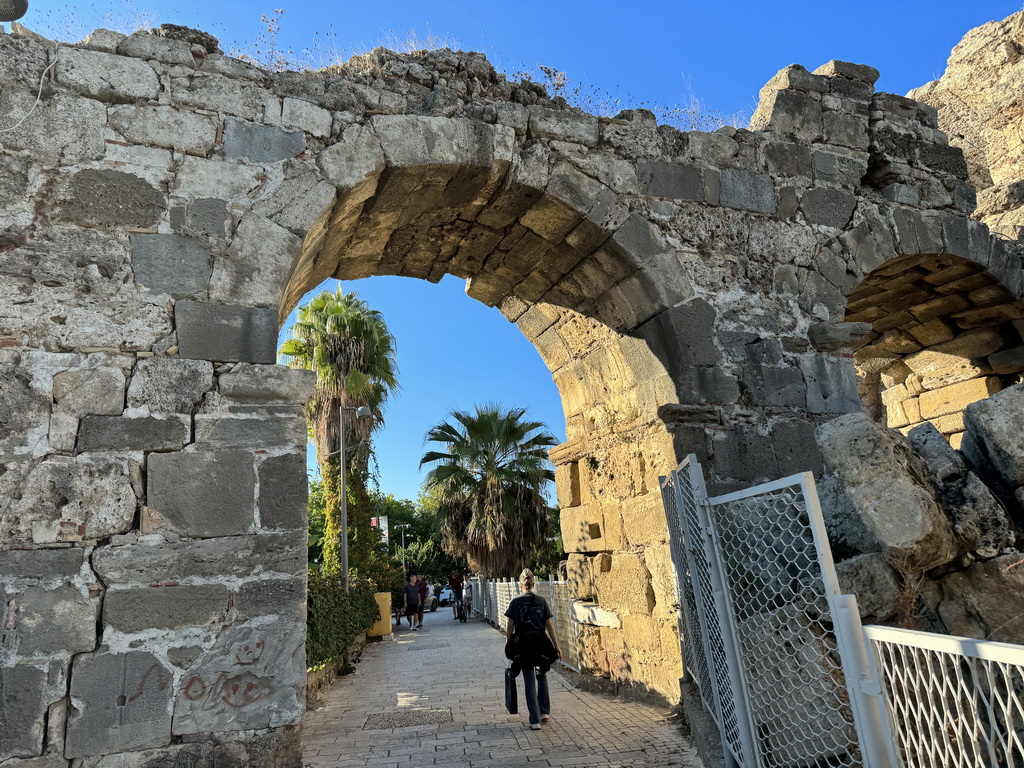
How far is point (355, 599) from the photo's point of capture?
35.5 feet

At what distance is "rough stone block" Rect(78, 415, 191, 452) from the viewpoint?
3.68m

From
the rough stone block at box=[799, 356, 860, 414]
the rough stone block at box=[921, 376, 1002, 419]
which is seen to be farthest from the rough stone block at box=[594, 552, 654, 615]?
the rough stone block at box=[921, 376, 1002, 419]

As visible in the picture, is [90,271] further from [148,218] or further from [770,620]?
[770,620]

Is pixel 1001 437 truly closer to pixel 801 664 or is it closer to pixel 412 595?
pixel 801 664

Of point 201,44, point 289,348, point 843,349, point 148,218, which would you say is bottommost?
point 843,349

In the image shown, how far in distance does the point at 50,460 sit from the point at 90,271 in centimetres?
101

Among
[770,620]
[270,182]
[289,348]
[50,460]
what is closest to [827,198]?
[770,620]

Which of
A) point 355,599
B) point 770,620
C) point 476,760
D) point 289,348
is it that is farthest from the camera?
point 289,348

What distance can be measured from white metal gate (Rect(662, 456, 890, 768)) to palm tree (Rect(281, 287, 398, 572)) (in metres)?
9.05

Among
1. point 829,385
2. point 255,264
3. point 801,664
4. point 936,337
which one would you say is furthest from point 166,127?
point 936,337

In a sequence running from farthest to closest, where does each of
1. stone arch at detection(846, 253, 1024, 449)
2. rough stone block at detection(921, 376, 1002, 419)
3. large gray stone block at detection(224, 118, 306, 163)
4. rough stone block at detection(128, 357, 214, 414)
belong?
rough stone block at detection(921, 376, 1002, 419) < stone arch at detection(846, 253, 1024, 449) < large gray stone block at detection(224, 118, 306, 163) < rough stone block at detection(128, 357, 214, 414)

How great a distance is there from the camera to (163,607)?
11.7 feet

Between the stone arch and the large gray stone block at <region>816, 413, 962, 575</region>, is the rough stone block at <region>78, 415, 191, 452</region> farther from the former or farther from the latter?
the stone arch

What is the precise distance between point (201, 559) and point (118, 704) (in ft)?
2.31
